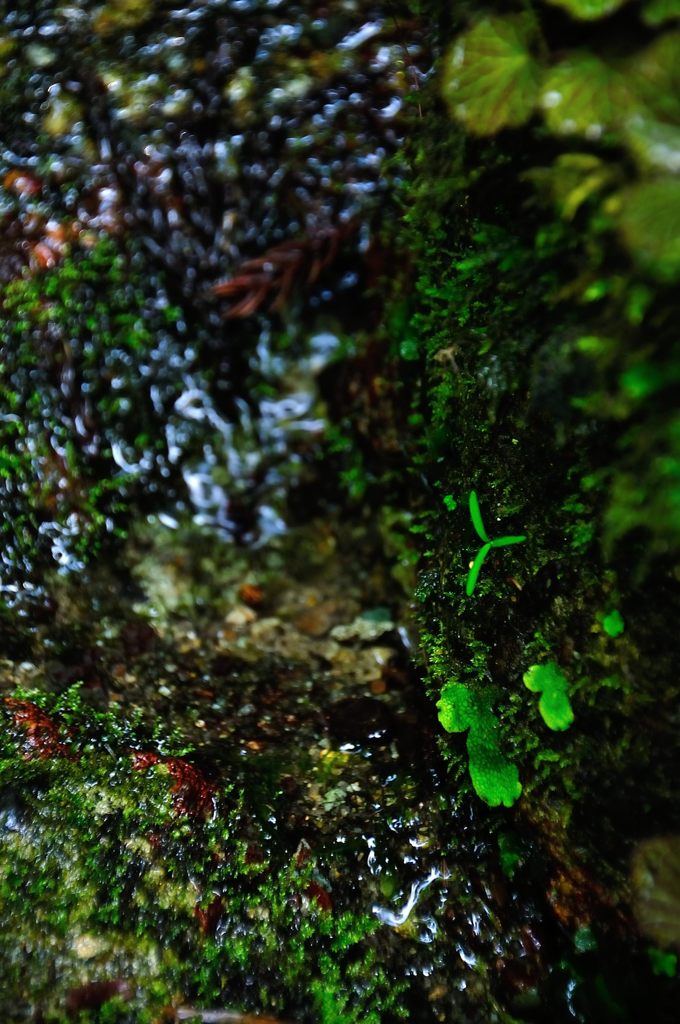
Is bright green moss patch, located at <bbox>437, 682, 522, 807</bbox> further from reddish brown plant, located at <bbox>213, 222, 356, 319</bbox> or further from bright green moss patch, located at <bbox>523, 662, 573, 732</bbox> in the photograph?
reddish brown plant, located at <bbox>213, 222, 356, 319</bbox>

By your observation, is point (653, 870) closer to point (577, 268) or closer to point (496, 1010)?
point (496, 1010)

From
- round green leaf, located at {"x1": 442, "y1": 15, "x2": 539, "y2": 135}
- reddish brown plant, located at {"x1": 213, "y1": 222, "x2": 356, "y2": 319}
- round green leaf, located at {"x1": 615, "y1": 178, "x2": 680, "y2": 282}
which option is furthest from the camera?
reddish brown plant, located at {"x1": 213, "y1": 222, "x2": 356, "y2": 319}

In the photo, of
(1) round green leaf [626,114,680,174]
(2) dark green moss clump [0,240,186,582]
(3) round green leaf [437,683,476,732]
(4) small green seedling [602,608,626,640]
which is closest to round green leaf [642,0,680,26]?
(1) round green leaf [626,114,680,174]

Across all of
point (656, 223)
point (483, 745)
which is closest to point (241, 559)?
point (483, 745)

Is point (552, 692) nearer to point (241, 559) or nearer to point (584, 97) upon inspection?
point (241, 559)

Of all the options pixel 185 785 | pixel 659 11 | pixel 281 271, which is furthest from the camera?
pixel 185 785

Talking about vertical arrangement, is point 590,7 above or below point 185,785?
above
